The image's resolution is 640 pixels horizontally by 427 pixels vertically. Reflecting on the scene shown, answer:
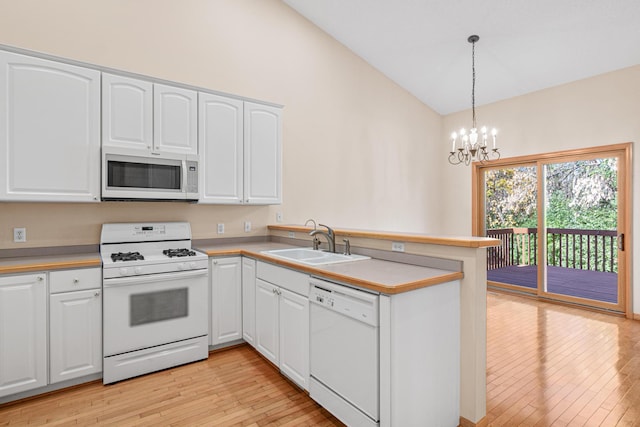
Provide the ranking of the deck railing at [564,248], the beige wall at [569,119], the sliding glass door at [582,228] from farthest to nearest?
1. the deck railing at [564,248]
2. the sliding glass door at [582,228]
3. the beige wall at [569,119]

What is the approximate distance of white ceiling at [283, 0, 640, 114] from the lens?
3471 millimetres

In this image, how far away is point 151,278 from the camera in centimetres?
263

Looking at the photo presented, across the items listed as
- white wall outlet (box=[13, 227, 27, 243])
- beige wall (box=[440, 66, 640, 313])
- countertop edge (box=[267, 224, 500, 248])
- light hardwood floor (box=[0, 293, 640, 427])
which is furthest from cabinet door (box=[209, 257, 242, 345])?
beige wall (box=[440, 66, 640, 313])

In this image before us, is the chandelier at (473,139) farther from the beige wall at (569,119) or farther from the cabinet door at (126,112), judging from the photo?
the cabinet door at (126,112)

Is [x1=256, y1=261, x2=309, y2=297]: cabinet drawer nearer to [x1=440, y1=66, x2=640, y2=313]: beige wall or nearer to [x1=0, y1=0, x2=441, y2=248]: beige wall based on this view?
[x1=0, y1=0, x2=441, y2=248]: beige wall

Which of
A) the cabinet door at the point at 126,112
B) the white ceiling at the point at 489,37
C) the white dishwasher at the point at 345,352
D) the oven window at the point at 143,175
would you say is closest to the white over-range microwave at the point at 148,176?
the oven window at the point at 143,175

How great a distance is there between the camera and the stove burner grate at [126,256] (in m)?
2.65

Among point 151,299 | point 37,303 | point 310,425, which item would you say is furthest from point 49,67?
point 310,425

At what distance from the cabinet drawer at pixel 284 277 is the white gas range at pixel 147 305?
20.2 inches

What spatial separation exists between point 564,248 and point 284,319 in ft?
14.3

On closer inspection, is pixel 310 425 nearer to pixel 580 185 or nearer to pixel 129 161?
pixel 129 161

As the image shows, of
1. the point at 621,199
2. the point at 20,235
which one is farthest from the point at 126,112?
the point at 621,199

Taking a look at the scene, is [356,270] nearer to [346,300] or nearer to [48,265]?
[346,300]

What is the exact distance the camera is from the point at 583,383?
8.18 feet
